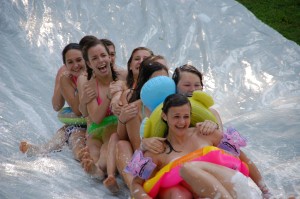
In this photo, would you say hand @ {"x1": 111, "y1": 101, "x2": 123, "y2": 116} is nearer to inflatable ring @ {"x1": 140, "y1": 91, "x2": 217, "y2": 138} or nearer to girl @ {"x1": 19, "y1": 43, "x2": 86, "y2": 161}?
inflatable ring @ {"x1": 140, "y1": 91, "x2": 217, "y2": 138}

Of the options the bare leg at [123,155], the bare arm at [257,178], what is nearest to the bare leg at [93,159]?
the bare leg at [123,155]

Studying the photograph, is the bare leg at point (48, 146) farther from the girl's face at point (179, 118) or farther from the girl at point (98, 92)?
the girl's face at point (179, 118)

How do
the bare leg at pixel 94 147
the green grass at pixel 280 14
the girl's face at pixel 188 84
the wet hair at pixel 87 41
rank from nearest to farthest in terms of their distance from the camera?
the girl's face at pixel 188 84 → the bare leg at pixel 94 147 → the wet hair at pixel 87 41 → the green grass at pixel 280 14

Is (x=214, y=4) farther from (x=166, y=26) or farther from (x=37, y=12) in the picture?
(x=37, y=12)

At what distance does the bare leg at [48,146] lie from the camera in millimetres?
3252

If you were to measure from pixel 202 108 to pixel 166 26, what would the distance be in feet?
→ 8.40

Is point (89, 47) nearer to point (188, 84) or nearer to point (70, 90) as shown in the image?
point (70, 90)

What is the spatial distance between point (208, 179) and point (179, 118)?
12.1 inches

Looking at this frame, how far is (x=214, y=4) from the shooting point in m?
5.34

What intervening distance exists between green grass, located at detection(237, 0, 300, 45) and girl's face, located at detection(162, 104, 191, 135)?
4.30 metres

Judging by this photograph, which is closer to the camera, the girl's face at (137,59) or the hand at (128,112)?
the hand at (128,112)

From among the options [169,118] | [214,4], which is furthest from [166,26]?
[169,118]

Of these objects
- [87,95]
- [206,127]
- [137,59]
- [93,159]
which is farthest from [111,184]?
[137,59]

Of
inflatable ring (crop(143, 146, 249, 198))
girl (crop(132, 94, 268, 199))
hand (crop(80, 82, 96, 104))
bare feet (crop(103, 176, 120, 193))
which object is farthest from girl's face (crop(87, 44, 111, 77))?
inflatable ring (crop(143, 146, 249, 198))
